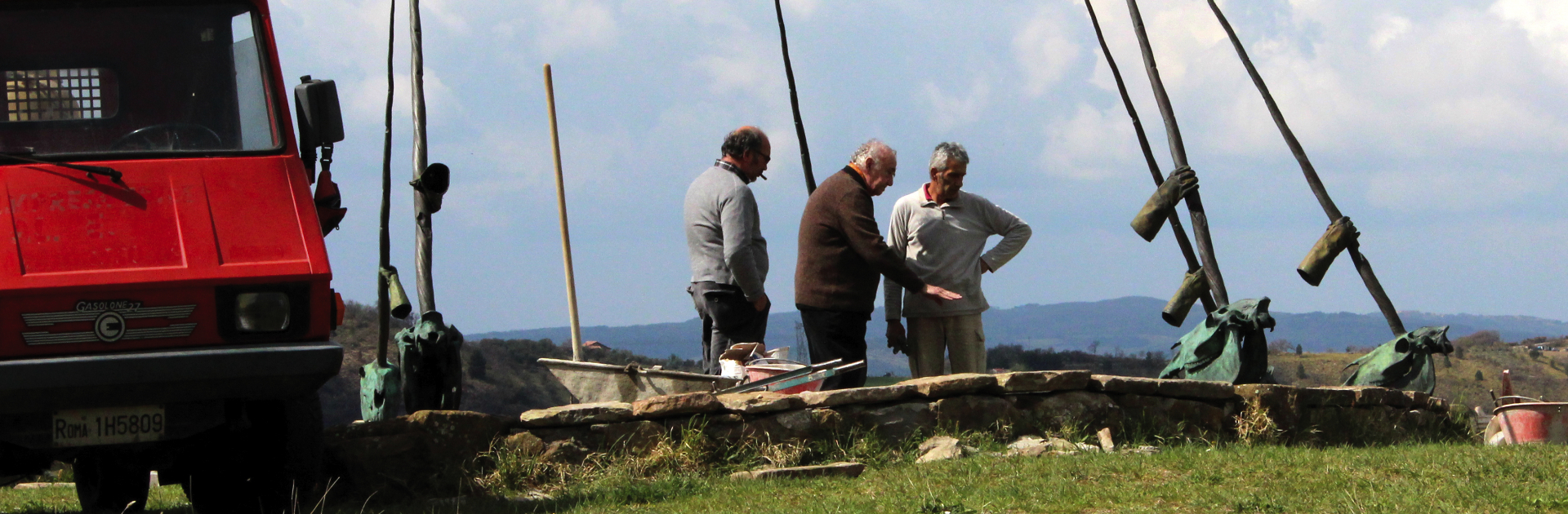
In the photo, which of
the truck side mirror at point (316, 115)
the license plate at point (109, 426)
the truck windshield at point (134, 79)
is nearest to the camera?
the license plate at point (109, 426)

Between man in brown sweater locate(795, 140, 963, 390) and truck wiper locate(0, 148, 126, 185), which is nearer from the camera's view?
truck wiper locate(0, 148, 126, 185)

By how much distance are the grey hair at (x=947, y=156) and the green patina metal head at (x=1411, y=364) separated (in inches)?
117

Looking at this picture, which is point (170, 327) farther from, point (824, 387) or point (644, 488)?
point (824, 387)

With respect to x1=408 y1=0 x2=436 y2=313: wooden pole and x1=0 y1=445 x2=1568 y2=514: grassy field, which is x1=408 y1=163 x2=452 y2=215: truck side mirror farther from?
x1=0 y1=445 x2=1568 y2=514: grassy field

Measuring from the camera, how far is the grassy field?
4695 mm

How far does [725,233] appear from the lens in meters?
→ 6.70

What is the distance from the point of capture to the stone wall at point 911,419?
5.71m

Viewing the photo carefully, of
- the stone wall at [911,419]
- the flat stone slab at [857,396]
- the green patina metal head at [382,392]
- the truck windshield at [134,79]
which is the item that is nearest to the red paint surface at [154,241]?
the truck windshield at [134,79]

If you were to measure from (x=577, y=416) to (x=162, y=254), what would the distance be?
6.30ft

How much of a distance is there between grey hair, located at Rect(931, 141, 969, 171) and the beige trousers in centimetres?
79

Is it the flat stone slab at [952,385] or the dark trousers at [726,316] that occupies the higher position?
the dark trousers at [726,316]

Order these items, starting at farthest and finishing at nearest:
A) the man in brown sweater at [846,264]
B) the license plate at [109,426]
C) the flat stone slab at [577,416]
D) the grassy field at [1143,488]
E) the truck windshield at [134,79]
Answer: the man in brown sweater at [846,264], the flat stone slab at [577,416], the truck windshield at [134,79], the grassy field at [1143,488], the license plate at [109,426]

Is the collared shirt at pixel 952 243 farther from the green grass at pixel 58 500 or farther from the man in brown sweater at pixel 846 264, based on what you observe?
the green grass at pixel 58 500

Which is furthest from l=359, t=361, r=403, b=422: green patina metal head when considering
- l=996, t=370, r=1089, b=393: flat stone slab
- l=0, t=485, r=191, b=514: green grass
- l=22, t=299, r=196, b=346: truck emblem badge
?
l=996, t=370, r=1089, b=393: flat stone slab
